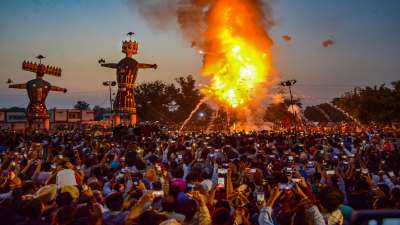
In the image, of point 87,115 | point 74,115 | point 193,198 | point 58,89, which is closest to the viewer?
point 193,198

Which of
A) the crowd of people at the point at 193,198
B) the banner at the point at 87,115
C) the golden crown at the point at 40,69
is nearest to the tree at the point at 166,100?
the banner at the point at 87,115

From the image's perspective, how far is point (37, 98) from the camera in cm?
5250

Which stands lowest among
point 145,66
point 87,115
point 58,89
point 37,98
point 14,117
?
point 14,117

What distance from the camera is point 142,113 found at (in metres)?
82.4

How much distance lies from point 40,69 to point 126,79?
35.6 feet

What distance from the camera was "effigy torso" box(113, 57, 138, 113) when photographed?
4981 centimetres

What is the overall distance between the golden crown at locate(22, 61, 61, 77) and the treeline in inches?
1350

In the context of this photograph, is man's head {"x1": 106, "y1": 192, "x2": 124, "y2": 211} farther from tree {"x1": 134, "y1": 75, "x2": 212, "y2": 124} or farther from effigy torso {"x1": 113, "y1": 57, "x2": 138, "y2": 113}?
tree {"x1": 134, "y1": 75, "x2": 212, "y2": 124}

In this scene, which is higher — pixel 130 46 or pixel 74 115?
pixel 130 46

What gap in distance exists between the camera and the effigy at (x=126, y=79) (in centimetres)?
4988

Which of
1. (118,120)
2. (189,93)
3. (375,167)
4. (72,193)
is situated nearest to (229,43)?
(118,120)

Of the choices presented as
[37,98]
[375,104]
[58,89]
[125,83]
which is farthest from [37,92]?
[375,104]

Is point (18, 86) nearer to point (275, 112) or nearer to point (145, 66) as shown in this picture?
point (145, 66)

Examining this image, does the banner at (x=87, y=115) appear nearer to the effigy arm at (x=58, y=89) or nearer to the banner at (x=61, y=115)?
the banner at (x=61, y=115)
